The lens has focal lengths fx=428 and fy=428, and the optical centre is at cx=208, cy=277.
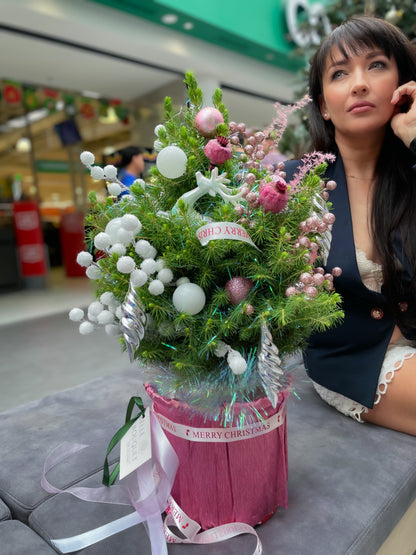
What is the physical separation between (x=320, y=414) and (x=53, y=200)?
10.5 meters

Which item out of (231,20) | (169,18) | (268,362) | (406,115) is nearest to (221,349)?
(268,362)

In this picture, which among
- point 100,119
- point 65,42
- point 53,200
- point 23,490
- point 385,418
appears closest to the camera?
point 23,490

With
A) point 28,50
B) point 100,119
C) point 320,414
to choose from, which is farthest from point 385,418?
point 100,119

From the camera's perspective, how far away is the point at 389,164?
1257 mm

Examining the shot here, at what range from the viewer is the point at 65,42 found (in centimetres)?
496

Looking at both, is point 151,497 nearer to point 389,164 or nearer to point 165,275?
point 165,275

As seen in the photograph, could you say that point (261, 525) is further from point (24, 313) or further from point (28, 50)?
→ point (28, 50)

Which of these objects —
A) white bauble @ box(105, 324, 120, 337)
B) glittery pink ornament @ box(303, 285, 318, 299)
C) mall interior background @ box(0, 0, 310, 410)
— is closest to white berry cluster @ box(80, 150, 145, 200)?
white bauble @ box(105, 324, 120, 337)

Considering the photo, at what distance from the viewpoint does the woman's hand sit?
1088 mm

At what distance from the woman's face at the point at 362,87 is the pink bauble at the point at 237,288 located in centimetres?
68

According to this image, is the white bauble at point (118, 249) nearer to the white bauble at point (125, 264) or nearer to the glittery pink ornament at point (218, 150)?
the white bauble at point (125, 264)

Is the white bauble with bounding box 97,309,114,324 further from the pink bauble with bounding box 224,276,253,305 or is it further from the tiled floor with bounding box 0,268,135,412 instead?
the tiled floor with bounding box 0,268,135,412

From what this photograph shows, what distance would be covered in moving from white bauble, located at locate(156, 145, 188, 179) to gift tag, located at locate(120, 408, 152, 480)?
418 mm

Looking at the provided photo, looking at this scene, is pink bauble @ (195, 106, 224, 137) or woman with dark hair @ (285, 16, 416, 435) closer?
pink bauble @ (195, 106, 224, 137)
